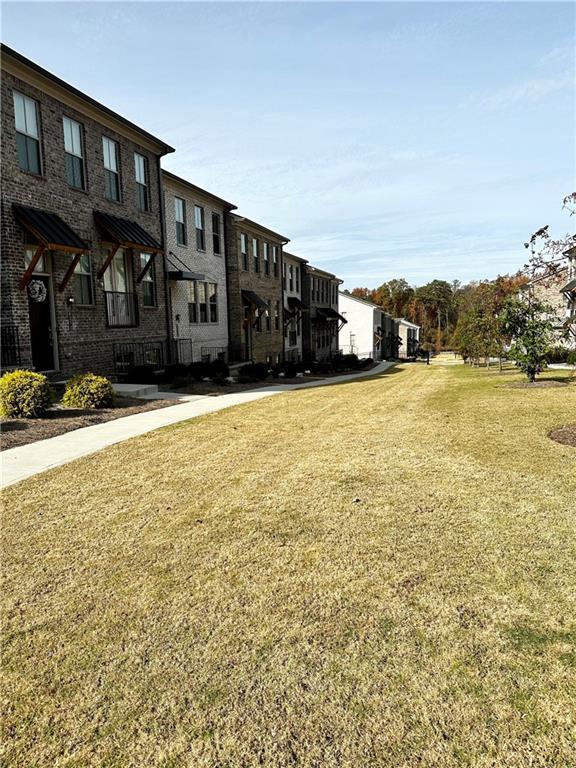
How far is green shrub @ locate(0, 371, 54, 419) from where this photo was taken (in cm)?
886

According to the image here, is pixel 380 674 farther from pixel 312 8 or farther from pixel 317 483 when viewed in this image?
pixel 312 8

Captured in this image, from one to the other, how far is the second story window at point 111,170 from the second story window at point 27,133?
2.70 metres

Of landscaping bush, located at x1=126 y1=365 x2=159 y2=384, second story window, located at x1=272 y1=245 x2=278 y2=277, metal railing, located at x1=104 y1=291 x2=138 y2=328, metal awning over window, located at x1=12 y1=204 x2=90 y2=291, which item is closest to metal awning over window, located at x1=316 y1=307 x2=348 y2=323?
second story window, located at x1=272 y1=245 x2=278 y2=277

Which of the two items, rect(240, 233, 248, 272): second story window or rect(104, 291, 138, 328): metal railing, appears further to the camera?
rect(240, 233, 248, 272): second story window

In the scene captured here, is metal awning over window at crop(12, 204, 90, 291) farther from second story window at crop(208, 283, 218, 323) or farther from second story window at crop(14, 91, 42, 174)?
second story window at crop(208, 283, 218, 323)

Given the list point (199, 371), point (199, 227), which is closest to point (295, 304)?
point (199, 227)

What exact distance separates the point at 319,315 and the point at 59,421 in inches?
1198

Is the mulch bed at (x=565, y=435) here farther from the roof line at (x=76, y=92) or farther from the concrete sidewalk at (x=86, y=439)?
the roof line at (x=76, y=92)

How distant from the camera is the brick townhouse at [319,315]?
36.5m

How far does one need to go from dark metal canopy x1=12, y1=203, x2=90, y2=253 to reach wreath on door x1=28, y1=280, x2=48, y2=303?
3.70 feet

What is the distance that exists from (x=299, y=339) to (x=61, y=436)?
2834cm

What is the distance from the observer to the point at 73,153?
43.7 feet

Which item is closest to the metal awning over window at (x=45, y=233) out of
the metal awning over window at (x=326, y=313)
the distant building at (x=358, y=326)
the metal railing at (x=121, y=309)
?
the metal railing at (x=121, y=309)

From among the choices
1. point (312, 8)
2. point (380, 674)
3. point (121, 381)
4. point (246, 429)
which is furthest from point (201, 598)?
point (121, 381)
